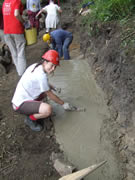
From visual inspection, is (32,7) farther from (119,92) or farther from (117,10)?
(119,92)

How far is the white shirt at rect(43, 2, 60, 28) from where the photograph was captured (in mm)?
5195

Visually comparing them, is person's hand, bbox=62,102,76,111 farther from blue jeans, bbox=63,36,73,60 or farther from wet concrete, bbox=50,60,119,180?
blue jeans, bbox=63,36,73,60

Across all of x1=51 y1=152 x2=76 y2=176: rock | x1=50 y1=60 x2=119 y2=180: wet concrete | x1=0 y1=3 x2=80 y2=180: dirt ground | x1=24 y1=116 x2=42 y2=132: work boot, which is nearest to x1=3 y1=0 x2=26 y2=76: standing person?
x1=50 y1=60 x2=119 y2=180: wet concrete

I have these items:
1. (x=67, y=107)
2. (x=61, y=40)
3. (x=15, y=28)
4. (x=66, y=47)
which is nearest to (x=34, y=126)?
(x=67, y=107)

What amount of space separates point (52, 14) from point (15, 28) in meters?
1.89

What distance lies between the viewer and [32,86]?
7.81 ft

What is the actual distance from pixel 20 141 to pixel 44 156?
46 cm

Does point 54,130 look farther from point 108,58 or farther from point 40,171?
point 108,58

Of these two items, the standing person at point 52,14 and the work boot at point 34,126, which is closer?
the work boot at point 34,126

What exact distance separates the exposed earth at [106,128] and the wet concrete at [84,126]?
104 millimetres

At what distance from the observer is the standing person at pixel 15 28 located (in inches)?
141

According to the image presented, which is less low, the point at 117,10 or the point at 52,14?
the point at 52,14

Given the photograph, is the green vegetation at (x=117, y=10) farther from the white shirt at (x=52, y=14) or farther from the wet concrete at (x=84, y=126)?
the white shirt at (x=52, y=14)

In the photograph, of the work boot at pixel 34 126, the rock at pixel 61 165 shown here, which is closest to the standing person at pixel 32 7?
the work boot at pixel 34 126
